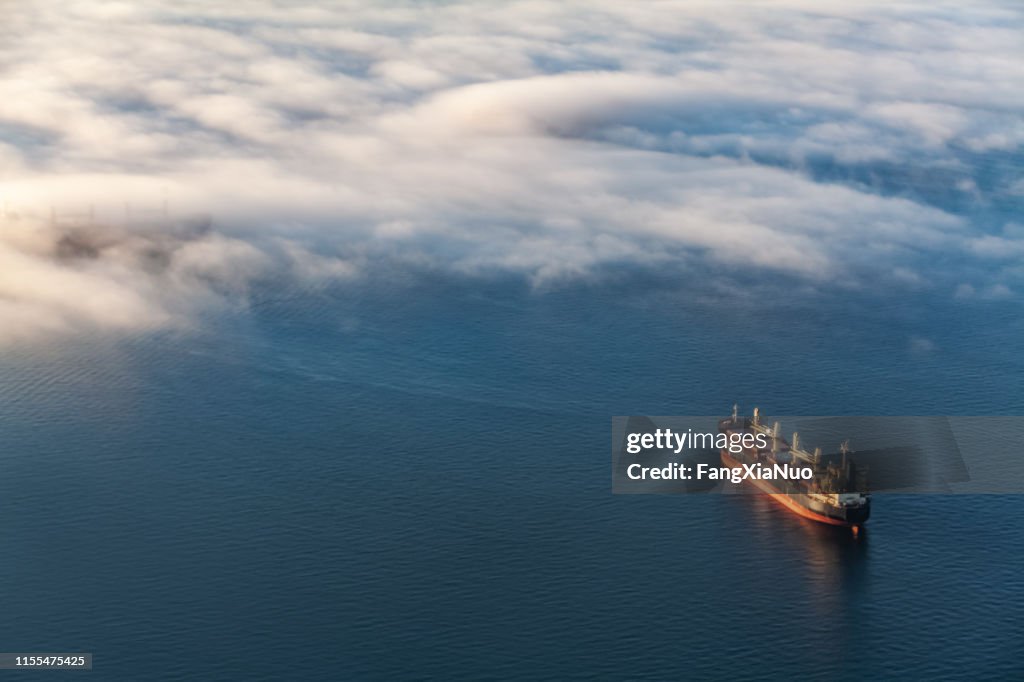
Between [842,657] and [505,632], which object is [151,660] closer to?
[505,632]

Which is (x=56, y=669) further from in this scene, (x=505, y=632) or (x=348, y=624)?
(x=505, y=632)

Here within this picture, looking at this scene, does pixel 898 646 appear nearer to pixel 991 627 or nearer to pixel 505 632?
pixel 991 627

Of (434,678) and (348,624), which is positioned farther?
(348,624)

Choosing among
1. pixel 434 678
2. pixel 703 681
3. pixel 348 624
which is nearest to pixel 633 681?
pixel 703 681

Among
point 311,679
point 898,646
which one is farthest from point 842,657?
point 311,679

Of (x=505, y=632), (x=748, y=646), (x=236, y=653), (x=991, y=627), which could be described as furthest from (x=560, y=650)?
(x=991, y=627)
